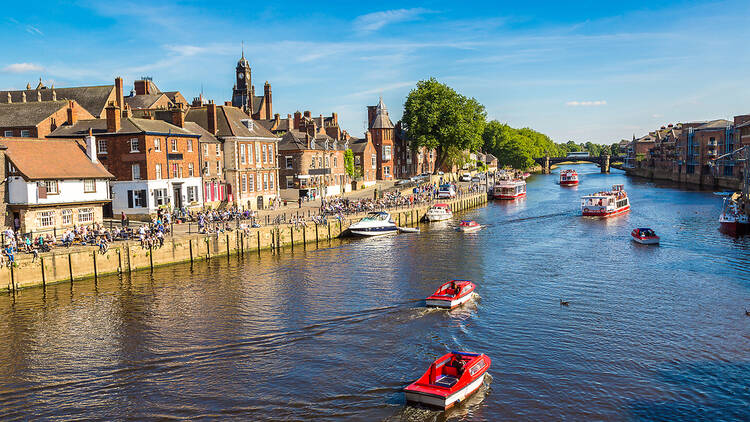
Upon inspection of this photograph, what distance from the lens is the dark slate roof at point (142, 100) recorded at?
90.8 meters

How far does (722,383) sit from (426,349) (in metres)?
13.5

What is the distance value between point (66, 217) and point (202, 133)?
76.1 ft

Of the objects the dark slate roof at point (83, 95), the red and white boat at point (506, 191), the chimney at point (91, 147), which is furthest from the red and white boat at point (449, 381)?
the red and white boat at point (506, 191)

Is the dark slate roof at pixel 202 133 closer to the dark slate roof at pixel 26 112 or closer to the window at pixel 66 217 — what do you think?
the dark slate roof at pixel 26 112

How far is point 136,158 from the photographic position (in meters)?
60.9

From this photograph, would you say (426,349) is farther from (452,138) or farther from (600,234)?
(452,138)

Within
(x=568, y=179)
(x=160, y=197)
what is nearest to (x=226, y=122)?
(x=160, y=197)

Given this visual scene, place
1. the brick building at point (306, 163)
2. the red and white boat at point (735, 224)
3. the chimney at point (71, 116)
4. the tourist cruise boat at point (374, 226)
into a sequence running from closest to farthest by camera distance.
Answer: the red and white boat at point (735, 224)
the chimney at point (71, 116)
the tourist cruise boat at point (374, 226)
the brick building at point (306, 163)

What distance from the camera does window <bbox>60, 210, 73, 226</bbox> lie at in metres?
50.9

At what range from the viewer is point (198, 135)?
68.3 m

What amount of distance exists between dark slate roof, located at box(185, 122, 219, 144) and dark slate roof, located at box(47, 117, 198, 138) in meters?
3.07

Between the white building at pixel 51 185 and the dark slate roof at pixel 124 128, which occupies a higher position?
the dark slate roof at pixel 124 128

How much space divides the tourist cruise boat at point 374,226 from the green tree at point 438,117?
205 feet

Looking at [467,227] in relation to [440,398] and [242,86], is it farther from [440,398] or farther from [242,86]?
[242,86]
